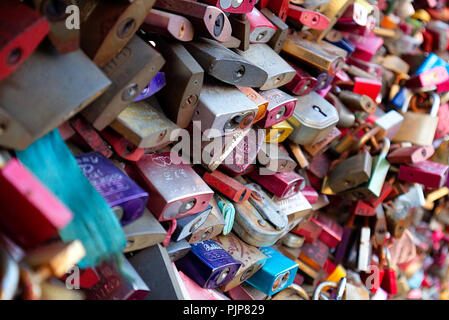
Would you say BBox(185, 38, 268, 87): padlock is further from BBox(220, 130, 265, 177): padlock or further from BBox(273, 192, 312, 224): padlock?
BBox(273, 192, 312, 224): padlock

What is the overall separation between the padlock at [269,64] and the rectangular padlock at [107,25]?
18.2 inches

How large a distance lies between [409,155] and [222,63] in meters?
1.02

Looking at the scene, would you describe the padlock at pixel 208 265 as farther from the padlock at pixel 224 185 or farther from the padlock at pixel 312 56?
the padlock at pixel 312 56

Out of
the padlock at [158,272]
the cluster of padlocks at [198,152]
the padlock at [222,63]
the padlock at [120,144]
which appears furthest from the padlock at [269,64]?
the padlock at [158,272]

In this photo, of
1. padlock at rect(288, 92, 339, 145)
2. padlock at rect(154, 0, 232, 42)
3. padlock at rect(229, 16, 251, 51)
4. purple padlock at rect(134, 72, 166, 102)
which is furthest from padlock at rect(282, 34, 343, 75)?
purple padlock at rect(134, 72, 166, 102)

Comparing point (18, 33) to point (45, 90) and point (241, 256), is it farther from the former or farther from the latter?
point (241, 256)

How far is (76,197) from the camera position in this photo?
2.81ft

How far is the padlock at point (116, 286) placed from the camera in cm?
92

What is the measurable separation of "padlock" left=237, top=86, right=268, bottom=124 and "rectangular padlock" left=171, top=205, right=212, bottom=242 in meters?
0.31

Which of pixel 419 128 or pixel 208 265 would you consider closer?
pixel 208 265

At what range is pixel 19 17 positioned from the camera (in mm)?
719

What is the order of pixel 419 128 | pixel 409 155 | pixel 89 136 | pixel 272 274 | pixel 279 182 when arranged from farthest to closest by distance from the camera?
pixel 419 128 → pixel 409 155 → pixel 279 182 → pixel 272 274 → pixel 89 136

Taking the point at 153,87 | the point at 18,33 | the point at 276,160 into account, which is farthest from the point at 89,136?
the point at 276,160

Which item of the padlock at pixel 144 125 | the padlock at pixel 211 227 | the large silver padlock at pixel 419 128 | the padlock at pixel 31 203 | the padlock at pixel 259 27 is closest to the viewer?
the padlock at pixel 31 203
